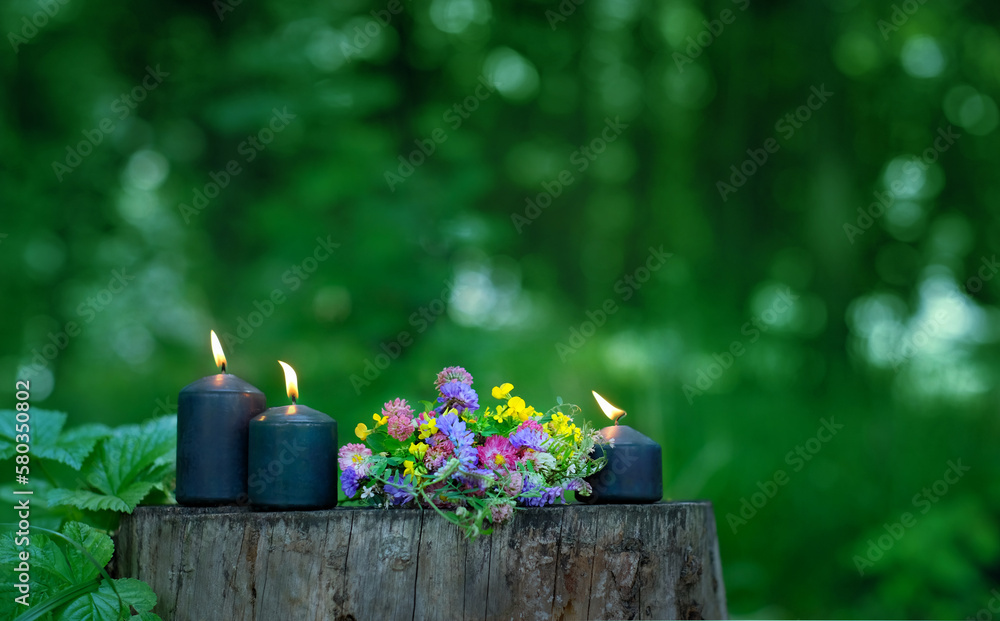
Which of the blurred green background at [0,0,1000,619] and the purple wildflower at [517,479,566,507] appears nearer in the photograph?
the purple wildflower at [517,479,566,507]

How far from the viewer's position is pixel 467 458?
133cm

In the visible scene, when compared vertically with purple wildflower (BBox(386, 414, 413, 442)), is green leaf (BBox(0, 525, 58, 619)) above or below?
below

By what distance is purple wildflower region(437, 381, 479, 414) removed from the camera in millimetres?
1476

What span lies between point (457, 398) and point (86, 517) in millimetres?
901

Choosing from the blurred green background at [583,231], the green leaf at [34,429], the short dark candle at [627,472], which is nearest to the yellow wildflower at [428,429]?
the short dark candle at [627,472]

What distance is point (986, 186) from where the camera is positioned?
455 centimetres

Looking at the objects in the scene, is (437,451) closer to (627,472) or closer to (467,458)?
(467,458)

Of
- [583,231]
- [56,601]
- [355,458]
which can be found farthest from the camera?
[583,231]

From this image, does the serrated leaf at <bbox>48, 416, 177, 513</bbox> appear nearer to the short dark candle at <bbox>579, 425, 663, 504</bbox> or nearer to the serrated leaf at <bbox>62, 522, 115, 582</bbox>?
the serrated leaf at <bbox>62, 522, 115, 582</bbox>

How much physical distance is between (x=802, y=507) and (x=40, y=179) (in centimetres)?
430

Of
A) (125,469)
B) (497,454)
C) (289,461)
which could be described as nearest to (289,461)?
(289,461)

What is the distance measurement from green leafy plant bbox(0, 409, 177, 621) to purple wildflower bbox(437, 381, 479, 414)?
58 centimetres

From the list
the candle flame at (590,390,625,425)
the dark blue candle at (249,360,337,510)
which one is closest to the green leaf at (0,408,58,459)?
the dark blue candle at (249,360,337,510)

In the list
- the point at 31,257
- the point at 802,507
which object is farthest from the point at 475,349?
the point at 31,257
